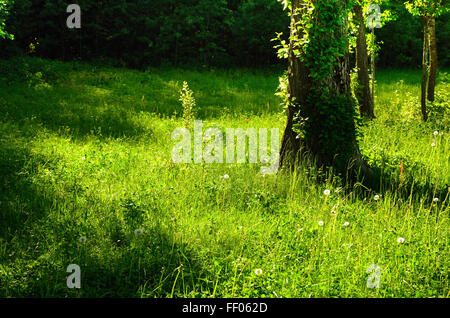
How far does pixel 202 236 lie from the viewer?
13.5ft

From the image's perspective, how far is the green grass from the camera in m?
3.45

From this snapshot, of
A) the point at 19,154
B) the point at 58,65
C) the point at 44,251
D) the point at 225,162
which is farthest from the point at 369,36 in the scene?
the point at 58,65

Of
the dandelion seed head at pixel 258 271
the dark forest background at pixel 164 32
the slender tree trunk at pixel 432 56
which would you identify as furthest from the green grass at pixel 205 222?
the dark forest background at pixel 164 32

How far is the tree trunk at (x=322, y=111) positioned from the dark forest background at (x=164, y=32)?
14137 mm

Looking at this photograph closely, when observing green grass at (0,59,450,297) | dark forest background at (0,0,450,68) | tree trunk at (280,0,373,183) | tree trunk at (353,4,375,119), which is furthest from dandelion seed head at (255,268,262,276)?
dark forest background at (0,0,450,68)

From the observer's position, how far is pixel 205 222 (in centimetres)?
446

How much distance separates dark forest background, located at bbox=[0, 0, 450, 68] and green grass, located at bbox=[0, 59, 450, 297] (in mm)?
12065

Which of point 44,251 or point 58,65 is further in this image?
point 58,65

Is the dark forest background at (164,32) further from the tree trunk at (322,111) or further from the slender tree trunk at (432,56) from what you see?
the tree trunk at (322,111)

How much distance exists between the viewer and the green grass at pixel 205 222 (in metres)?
3.45

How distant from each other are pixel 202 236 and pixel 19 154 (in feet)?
15.1
